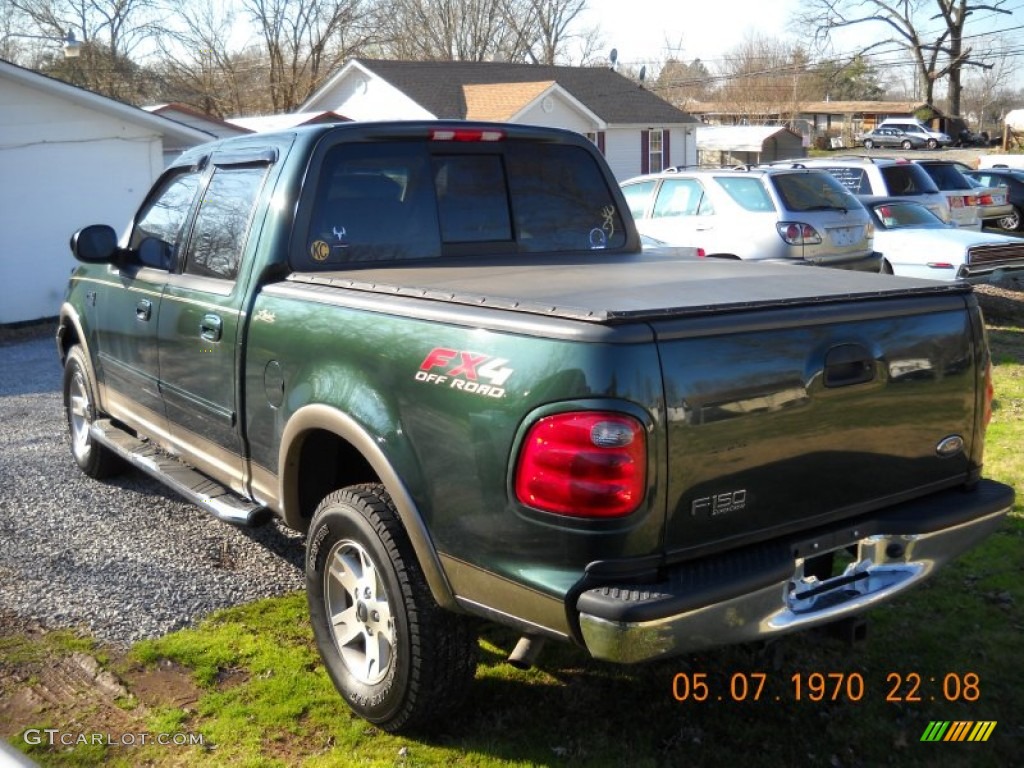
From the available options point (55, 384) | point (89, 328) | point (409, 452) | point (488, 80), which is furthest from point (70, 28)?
point (409, 452)

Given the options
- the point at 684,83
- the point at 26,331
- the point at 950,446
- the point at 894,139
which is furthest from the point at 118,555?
the point at 684,83

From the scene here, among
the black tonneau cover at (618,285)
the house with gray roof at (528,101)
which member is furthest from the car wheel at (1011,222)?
the black tonneau cover at (618,285)

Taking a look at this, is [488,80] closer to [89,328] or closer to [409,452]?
[89,328]

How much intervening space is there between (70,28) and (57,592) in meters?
45.7

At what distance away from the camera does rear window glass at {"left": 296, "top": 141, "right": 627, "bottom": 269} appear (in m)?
4.41

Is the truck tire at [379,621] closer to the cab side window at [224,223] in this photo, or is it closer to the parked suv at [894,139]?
the cab side window at [224,223]

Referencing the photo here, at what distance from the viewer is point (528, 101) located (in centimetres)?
3372

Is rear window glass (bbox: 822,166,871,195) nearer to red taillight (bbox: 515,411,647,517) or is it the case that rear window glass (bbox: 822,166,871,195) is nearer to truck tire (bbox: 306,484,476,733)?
truck tire (bbox: 306,484,476,733)

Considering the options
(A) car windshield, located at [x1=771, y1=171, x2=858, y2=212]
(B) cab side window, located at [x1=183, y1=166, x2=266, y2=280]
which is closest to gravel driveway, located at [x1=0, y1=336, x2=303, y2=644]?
(B) cab side window, located at [x1=183, y1=166, x2=266, y2=280]

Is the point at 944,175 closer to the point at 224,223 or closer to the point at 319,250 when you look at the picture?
the point at 224,223

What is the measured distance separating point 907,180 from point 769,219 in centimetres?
570

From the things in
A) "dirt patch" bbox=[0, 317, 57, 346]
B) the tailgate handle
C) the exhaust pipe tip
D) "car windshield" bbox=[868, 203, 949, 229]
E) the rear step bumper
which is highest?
"car windshield" bbox=[868, 203, 949, 229]

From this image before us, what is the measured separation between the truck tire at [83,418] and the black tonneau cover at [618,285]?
2.71m
